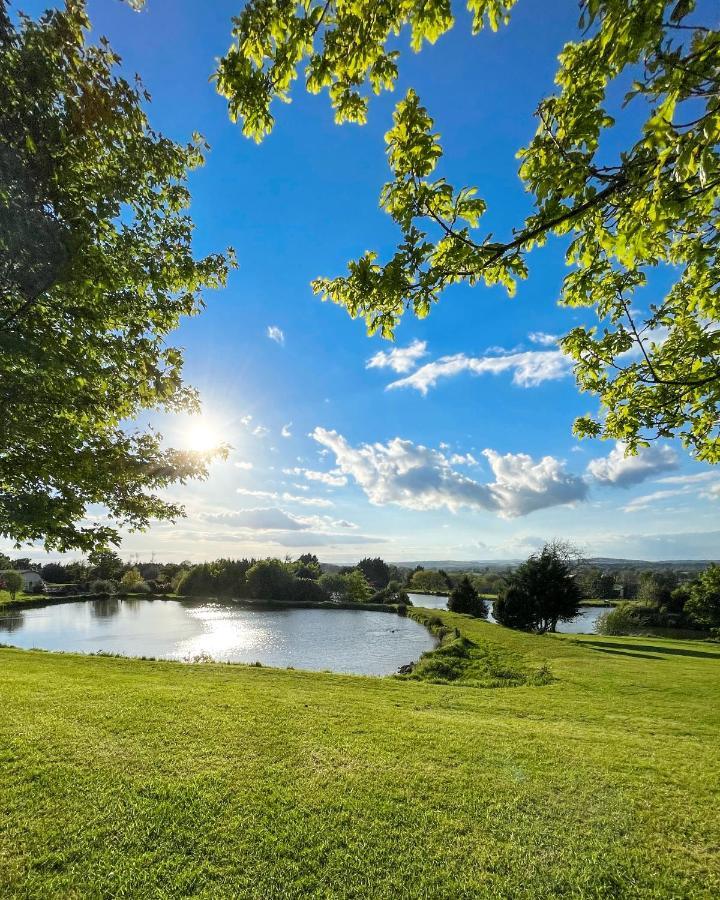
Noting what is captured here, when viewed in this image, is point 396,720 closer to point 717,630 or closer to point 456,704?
point 456,704

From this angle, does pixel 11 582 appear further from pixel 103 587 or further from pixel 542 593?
pixel 542 593

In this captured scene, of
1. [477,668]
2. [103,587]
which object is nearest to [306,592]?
[103,587]

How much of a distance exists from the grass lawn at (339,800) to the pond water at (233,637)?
1369cm

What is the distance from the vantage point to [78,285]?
5676mm

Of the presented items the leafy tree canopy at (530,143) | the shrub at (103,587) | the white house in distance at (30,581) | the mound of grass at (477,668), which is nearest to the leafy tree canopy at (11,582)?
the shrub at (103,587)

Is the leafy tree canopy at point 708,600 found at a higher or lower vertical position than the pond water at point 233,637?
higher

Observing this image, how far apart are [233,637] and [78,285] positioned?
33883 mm

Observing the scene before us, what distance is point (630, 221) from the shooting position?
3275 millimetres

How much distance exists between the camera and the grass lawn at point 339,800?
4281 millimetres

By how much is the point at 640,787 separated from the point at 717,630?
4879cm

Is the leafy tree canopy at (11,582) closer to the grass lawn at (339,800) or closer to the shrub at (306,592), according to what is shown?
the shrub at (306,592)

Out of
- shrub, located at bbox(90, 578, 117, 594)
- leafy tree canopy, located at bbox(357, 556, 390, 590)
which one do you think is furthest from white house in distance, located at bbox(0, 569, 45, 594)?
leafy tree canopy, located at bbox(357, 556, 390, 590)

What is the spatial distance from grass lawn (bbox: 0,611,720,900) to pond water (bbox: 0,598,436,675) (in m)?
13.7

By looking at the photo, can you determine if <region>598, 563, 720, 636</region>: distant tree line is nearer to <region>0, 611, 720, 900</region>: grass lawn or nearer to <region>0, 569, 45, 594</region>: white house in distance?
<region>0, 611, 720, 900</region>: grass lawn
